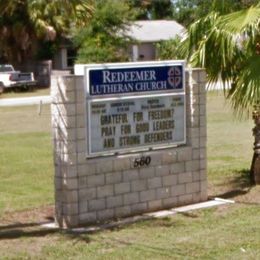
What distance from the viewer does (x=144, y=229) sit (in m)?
11.2

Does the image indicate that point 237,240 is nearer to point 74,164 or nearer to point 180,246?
point 180,246

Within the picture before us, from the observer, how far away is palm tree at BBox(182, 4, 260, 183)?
1308 cm

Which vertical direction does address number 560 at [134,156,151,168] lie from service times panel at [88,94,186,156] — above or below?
below

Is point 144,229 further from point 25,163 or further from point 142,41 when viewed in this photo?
point 142,41

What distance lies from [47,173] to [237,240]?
23.4 ft

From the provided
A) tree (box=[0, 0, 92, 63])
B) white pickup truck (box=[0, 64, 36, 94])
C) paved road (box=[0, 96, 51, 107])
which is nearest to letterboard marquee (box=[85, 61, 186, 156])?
paved road (box=[0, 96, 51, 107])

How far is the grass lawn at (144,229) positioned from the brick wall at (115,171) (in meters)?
0.53

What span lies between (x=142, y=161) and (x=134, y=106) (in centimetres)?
75

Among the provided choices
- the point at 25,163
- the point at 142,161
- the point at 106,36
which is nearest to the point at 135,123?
the point at 142,161

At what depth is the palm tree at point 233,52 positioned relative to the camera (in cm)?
1308

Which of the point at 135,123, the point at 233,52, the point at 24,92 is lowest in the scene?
the point at 24,92

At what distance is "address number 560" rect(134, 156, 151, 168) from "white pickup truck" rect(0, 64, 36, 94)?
37.5m

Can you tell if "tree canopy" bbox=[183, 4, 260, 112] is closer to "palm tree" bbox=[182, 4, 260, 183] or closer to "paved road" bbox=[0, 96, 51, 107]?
"palm tree" bbox=[182, 4, 260, 183]

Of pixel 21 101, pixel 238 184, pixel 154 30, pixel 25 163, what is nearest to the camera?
pixel 238 184
